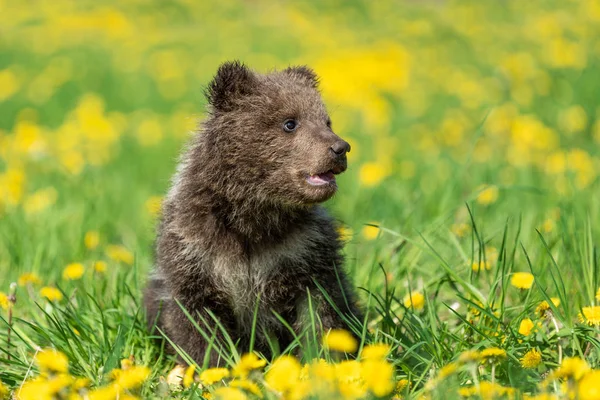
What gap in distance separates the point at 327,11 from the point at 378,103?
964 cm

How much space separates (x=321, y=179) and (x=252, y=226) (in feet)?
1.28

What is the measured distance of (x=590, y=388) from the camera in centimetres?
235

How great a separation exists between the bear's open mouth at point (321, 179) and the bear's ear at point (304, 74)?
27.5 inches

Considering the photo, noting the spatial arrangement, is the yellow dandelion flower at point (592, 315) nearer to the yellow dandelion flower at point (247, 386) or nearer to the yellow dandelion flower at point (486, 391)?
the yellow dandelion flower at point (486, 391)

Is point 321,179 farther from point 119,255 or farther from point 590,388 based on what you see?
point 119,255

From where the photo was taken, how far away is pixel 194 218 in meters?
3.75

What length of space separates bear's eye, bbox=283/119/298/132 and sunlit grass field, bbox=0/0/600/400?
1.95ft

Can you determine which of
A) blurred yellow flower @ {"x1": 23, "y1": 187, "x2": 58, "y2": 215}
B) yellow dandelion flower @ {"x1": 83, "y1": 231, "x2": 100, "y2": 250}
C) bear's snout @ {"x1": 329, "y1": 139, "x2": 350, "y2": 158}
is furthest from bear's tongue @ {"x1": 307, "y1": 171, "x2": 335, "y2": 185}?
blurred yellow flower @ {"x1": 23, "y1": 187, "x2": 58, "y2": 215}

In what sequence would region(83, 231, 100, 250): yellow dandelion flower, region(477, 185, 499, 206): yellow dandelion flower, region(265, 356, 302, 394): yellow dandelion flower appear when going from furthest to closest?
region(477, 185, 499, 206): yellow dandelion flower → region(83, 231, 100, 250): yellow dandelion flower → region(265, 356, 302, 394): yellow dandelion flower

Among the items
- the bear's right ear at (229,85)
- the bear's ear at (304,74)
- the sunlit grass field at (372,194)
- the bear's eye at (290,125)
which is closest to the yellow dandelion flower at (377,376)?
the sunlit grass field at (372,194)

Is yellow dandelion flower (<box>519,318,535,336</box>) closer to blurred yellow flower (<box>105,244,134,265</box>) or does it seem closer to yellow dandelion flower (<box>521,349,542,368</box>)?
yellow dandelion flower (<box>521,349,542,368</box>)

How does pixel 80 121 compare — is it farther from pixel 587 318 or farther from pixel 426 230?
pixel 587 318

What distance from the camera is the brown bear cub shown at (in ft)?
12.1

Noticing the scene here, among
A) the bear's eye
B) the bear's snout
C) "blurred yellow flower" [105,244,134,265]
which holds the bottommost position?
"blurred yellow flower" [105,244,134,265]
